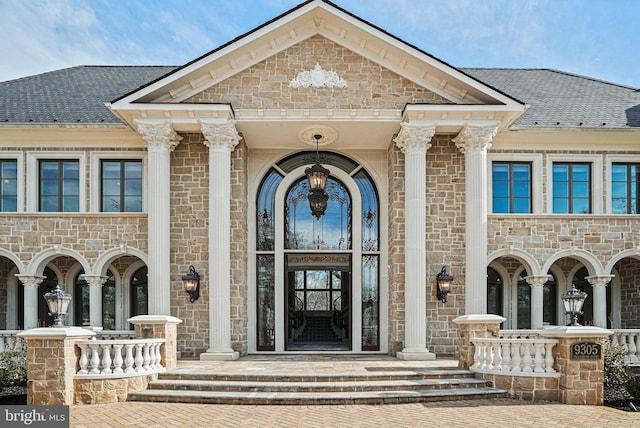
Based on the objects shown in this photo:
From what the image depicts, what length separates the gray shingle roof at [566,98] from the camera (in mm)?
15133

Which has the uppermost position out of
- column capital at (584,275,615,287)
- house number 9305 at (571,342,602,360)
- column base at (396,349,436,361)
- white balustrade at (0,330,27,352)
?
column capital at (584,275,615,287)

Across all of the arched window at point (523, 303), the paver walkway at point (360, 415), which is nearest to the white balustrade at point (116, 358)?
the paver walkway at point (360, 415)

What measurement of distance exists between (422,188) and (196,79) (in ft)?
20.8

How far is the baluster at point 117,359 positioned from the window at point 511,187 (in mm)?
10359

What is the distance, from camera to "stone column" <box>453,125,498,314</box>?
13273mm

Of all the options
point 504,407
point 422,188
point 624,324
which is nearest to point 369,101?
point 422,188

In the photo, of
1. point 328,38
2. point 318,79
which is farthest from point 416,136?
point 328,38

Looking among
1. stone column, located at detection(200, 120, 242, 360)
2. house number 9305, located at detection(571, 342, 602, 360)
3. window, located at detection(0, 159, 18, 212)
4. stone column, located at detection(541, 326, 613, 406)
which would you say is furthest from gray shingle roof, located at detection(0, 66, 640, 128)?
house number 9305, located at detection(571, 342, 602, 360)

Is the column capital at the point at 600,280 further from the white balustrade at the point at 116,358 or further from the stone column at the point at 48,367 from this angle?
the stone column at the point at 48,367

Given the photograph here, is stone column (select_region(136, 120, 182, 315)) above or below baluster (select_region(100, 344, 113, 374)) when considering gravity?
above

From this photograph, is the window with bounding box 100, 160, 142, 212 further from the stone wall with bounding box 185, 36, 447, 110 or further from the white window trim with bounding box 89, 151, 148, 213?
the stone wall with bounding box 185, 36, 447, 110

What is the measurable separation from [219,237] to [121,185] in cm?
374

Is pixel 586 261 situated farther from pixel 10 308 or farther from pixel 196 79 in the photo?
pixel 10 308

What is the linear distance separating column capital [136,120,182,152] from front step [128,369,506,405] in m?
5.73
